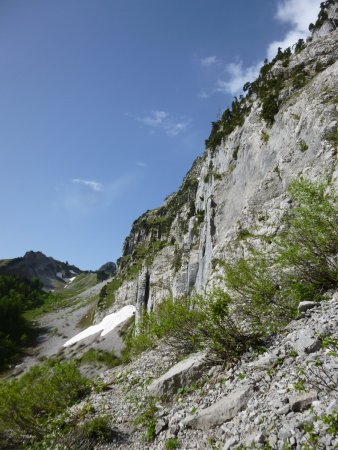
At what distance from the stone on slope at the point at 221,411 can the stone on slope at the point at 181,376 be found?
10.8 ft

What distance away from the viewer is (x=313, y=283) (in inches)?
557

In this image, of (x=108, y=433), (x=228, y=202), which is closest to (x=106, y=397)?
(x=108, y=433)

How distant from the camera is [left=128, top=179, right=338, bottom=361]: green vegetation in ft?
44.1

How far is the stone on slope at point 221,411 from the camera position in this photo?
9.34 meters

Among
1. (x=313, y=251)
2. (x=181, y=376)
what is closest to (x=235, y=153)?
(x=313, y=251)

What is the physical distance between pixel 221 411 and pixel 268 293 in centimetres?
679

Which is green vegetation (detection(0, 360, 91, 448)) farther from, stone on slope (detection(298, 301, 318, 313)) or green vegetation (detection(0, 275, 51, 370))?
green vegetation (detection(0, 275, 51, 370))

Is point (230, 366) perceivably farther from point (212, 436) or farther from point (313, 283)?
point (313, 283)

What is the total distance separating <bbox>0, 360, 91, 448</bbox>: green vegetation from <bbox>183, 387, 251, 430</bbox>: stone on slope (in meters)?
11.0

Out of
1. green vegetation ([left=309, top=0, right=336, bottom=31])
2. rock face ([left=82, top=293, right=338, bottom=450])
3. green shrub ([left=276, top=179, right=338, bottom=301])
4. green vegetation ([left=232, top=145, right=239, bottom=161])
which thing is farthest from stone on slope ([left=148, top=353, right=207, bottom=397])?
green vegetation ([left=309, top=0, right=336, bottom=31])

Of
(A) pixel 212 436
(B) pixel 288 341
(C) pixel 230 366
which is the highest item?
(B) pixel 288 341

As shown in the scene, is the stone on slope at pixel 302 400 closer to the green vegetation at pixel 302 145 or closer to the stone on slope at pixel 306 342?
the stone on slope at pixel 306 342

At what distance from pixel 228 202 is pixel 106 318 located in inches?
3143

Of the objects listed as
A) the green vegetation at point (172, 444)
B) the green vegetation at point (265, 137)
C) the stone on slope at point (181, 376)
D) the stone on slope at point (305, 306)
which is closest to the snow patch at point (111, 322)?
the green vegetation at point (265, 137)
